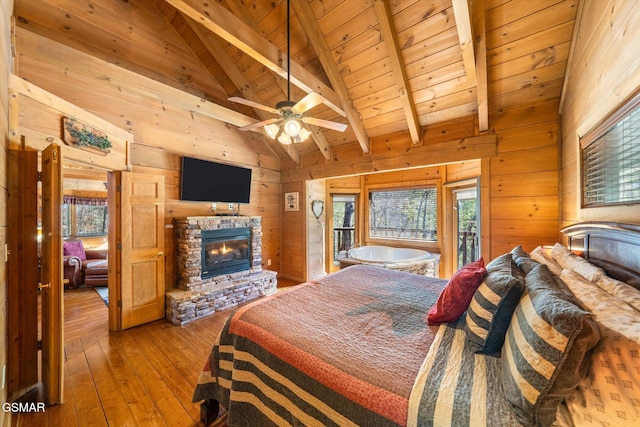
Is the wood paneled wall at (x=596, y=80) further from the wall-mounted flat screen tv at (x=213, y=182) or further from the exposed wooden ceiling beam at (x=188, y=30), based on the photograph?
the wall-mounted flat screen tv at (x=213, y=182)

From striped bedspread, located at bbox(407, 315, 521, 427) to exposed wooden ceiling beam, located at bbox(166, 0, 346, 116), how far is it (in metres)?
2.32

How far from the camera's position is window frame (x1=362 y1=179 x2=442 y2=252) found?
519 centimetres

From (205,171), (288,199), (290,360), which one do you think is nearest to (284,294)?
(290,360)

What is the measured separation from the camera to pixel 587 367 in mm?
838

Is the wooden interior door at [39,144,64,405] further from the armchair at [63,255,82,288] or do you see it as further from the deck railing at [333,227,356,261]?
the deck railing at [333,227,356,261]

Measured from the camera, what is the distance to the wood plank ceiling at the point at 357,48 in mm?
2445

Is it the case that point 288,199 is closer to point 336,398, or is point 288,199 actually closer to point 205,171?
point 205,171

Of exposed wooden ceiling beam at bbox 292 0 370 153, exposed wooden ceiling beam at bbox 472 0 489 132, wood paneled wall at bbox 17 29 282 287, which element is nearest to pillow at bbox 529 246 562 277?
exposed wooden ceiling beam at bbox 472 0 489 132

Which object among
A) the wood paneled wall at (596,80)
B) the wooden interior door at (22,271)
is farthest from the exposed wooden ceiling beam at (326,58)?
the wooden interior door at (22,271)

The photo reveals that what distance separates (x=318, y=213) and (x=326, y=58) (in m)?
3.04

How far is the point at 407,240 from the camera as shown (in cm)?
564

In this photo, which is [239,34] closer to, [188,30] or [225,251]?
Answer: [188,30]

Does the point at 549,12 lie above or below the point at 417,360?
above

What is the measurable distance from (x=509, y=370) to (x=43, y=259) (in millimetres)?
3122
